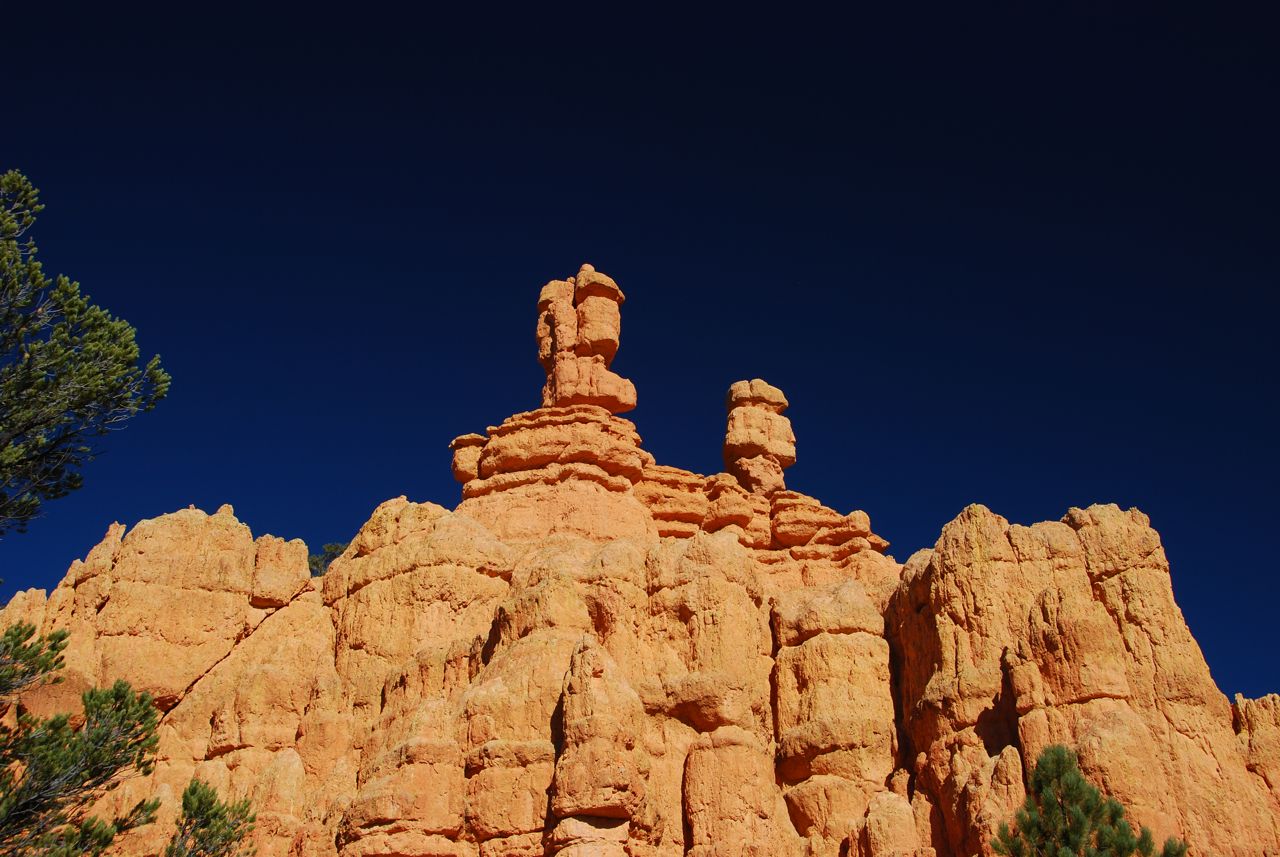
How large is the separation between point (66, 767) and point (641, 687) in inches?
606

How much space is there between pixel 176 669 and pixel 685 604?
53.2 feet

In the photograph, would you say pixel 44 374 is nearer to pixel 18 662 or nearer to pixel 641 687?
pixel 18 662

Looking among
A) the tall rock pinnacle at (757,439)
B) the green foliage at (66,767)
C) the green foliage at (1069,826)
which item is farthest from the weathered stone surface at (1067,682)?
the green foliage at (66,767)

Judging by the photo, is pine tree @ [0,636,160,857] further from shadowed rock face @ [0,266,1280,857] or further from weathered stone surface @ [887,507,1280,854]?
weathered stone surface @ [887,507,1280,854]

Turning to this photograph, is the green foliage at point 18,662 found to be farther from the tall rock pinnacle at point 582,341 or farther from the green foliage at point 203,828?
the tall rock pinnacle at point 582,341

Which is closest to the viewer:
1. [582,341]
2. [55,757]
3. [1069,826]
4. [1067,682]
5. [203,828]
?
[55,757]

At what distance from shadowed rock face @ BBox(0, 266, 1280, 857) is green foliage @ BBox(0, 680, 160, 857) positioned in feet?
27.3

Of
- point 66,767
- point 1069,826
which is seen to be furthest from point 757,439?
point 66,767

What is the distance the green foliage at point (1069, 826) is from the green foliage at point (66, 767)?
16.7 m

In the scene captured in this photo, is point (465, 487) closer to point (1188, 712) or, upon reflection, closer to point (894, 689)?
point (894, 689)

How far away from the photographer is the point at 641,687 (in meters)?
32.2

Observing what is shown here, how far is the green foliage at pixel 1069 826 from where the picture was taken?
20312 millimetres

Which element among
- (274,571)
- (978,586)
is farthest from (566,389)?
(978,586)

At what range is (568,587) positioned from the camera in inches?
1315
